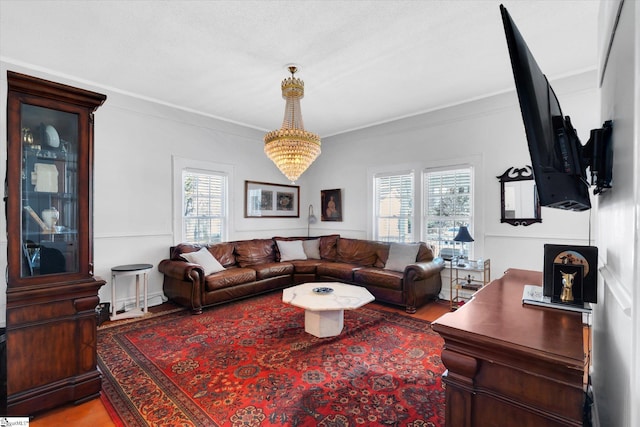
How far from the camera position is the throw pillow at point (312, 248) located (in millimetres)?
5715

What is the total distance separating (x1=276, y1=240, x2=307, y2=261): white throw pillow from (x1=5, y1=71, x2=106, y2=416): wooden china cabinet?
11.2 feet

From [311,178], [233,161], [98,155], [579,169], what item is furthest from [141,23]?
[311,178]

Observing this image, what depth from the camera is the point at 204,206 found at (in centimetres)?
498

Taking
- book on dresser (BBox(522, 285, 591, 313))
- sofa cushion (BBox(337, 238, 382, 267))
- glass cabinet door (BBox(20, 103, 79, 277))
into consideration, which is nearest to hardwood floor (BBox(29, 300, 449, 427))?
glass cabinet door (BBox(20, 103, 79, 277))

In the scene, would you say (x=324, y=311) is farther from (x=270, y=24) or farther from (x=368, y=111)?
(x=368, y=111)

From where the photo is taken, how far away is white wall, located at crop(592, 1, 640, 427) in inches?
30.8

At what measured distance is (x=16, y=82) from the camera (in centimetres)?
185

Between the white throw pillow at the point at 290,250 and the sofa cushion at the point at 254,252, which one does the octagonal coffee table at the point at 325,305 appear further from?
the white throw pillow at the point at 290,250

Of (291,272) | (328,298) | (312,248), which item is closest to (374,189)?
(312,248)

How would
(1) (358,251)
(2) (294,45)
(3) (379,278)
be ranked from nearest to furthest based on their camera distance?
1. (2) (294,45)
2. (3) (379,278)
3. (1) (358,251)

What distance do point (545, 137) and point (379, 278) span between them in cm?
340

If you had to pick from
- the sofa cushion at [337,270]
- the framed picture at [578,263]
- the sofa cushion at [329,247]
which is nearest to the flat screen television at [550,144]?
the framed picture at [578,263]

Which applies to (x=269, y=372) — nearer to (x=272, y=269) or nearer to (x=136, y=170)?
(x=272, y=269)

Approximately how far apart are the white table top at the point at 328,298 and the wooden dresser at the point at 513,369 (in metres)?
1.82
